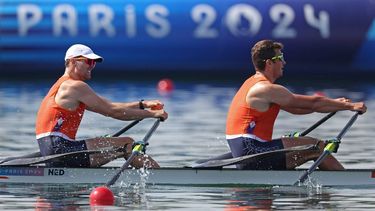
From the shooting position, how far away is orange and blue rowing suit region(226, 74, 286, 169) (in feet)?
52.6

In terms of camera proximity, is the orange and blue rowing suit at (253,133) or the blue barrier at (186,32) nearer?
the orange and blue rowing suit at (253,133)

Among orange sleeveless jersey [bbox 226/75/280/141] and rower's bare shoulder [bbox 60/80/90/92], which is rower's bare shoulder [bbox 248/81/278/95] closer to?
orange sleeveless jersey [bbox 226/75/280/141]

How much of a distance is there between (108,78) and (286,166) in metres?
22.0

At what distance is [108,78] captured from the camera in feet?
124

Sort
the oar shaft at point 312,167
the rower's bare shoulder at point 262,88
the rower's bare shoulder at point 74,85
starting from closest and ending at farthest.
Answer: the oar shaft at point 312,167 < the rower's bare shoulder at point 262,88 < the rower's bare shoulder at point 74,85

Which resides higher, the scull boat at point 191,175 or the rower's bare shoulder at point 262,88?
the rower's bare shoulder at point 262,88

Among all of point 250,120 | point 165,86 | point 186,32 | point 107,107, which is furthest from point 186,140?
point 186,32

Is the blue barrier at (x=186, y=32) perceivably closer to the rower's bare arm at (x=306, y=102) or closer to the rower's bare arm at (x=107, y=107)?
the rower's bare arm at (x=107, y=107)

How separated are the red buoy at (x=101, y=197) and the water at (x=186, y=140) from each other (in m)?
0.10

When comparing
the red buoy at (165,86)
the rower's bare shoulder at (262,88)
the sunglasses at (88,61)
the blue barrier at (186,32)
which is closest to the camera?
the rower's bare shoulder at (262,88)

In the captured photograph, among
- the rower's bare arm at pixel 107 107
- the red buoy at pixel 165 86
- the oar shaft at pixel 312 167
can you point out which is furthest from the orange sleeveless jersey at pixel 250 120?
the red buoy at pixel 165 86

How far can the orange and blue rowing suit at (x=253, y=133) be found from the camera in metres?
16.0

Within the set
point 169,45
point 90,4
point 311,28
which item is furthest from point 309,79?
point 90,4

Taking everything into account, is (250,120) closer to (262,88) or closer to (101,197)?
(262,88)
